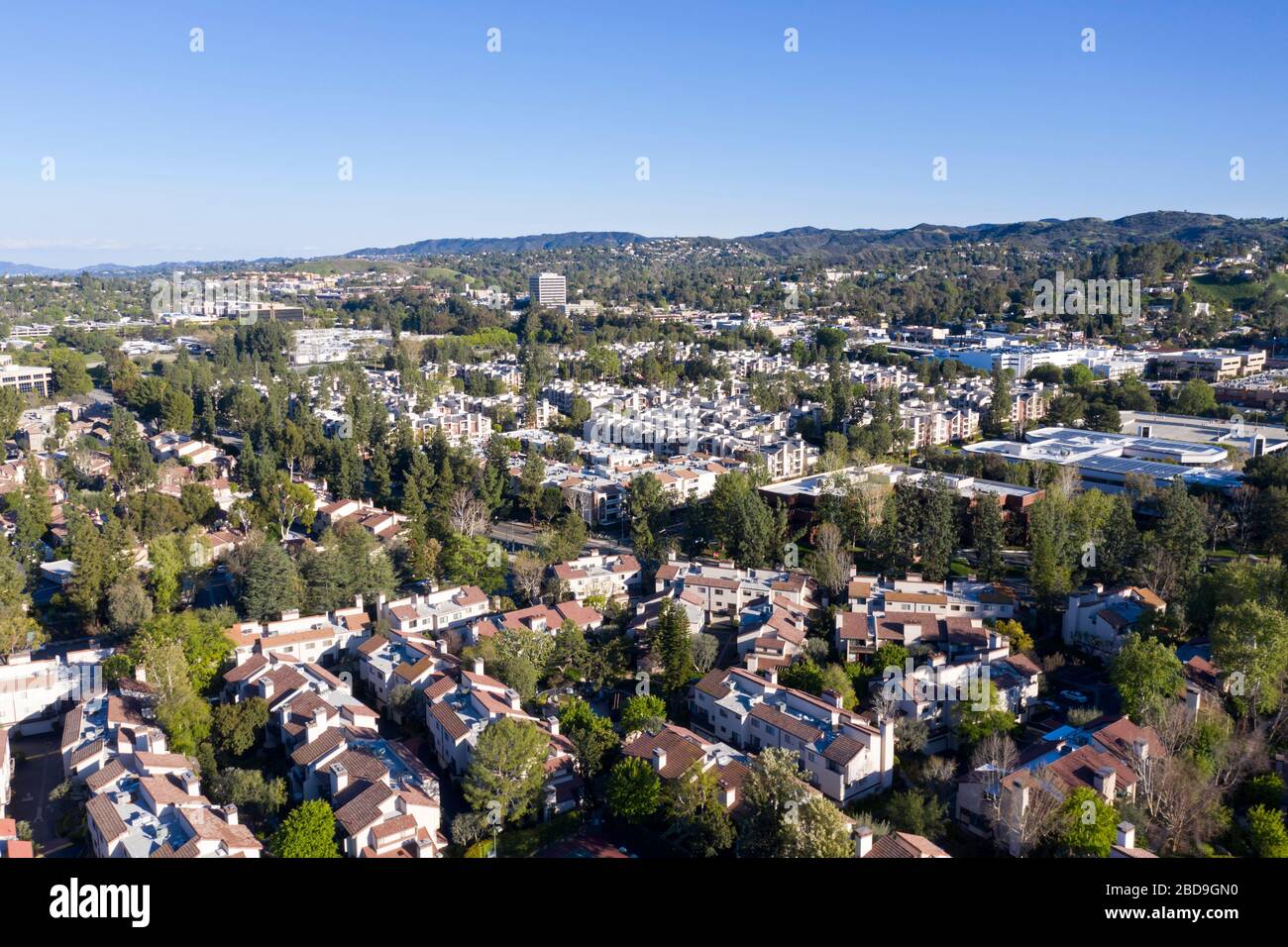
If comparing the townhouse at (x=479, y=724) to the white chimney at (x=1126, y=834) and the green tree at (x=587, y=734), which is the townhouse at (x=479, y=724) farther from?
the white chimney at (x=1126, y=834)

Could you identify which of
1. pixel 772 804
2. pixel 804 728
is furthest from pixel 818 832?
pixel 804 728

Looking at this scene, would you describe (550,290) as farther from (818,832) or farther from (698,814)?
(818,832)

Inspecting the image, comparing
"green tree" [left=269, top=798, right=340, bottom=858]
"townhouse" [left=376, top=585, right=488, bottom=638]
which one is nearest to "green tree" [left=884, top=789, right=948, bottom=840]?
"green tree" [left=269, top=798, right=340, bottom=858]

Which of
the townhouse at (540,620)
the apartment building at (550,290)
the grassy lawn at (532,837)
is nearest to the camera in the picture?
the grassy lawn at (532,837)

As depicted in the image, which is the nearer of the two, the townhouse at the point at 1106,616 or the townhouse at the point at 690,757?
the townhouse at the point at 690,757

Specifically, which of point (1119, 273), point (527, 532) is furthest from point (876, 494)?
point (1119, 273)

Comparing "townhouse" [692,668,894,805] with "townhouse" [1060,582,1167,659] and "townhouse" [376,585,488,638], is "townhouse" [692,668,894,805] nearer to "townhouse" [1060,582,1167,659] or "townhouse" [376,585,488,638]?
"townhouse" [376,585,488,638]

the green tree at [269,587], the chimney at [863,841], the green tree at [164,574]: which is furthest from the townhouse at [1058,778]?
the green tree at [164,574]
